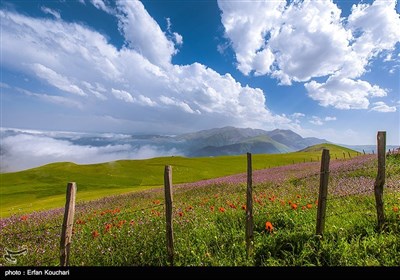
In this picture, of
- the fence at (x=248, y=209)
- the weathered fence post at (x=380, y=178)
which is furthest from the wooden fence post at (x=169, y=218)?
the weathered fence post at (x=380, y=178)

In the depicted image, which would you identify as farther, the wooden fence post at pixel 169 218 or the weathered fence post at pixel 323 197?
the weathered fence post at pixel 323 197

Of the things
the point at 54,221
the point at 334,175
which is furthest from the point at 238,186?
the point at 54,221

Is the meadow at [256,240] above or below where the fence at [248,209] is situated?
below

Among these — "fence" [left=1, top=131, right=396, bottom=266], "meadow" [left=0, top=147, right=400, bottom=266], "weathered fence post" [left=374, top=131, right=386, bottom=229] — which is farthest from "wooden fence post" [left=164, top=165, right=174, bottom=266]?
"weathered fence post" [left=374, top=131, right=386, bottom=229]

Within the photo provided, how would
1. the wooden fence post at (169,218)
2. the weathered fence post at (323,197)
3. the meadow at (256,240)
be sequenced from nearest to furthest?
the meadow at (256,240)
the wooden fence post at (169,218)
the weathered fence post at (323,197)

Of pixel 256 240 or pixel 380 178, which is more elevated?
pixel 380 178

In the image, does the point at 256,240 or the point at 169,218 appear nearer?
the point at 169,218

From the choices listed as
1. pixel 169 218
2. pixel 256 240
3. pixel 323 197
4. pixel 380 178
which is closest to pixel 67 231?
pixel 169 218

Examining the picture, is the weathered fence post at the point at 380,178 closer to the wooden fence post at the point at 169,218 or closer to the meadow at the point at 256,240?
the meadow at the point at 256,240

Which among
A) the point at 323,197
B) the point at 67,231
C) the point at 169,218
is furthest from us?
the point at 323,197

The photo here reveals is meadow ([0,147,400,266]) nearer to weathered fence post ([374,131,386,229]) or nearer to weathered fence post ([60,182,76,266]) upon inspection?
weathered fence post ([374,131,386,229])

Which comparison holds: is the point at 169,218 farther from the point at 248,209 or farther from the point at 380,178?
the point at 380,178

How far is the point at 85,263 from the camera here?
24.1ft
